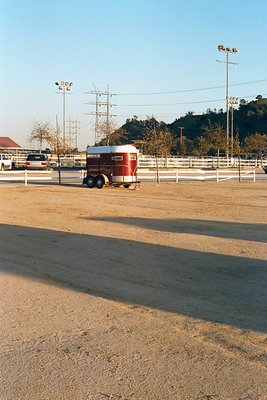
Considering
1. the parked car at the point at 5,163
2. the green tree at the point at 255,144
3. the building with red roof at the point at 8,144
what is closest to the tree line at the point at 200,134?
the green tree at the point at 255,144

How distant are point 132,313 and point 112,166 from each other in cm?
2208

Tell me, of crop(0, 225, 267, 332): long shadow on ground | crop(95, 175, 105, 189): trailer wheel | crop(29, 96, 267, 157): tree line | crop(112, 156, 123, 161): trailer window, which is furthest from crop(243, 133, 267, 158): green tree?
crop(0, 225, 267, 332): long shadow on ground

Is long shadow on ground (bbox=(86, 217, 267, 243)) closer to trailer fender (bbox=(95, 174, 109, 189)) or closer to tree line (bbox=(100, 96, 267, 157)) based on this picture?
trailer fender (bbox=(95, 174, 109, 189))

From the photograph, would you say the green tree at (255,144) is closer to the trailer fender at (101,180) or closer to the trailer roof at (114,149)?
the trailer roof at (114,149)

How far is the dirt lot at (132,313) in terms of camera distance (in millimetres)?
4332

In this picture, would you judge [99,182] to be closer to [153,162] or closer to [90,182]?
[90,182]

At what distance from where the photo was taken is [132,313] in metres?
6.18

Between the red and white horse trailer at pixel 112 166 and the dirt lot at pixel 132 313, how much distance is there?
14252mm

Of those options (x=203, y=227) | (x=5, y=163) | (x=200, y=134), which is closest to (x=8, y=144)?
(x=200, y=134)

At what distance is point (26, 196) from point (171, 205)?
680 centimetres

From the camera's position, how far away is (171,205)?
2000 cm

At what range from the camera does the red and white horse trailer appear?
1085 inches

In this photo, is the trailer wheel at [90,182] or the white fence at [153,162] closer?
the trailer wheel at [90,182]

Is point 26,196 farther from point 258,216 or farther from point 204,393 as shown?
point 204,393
